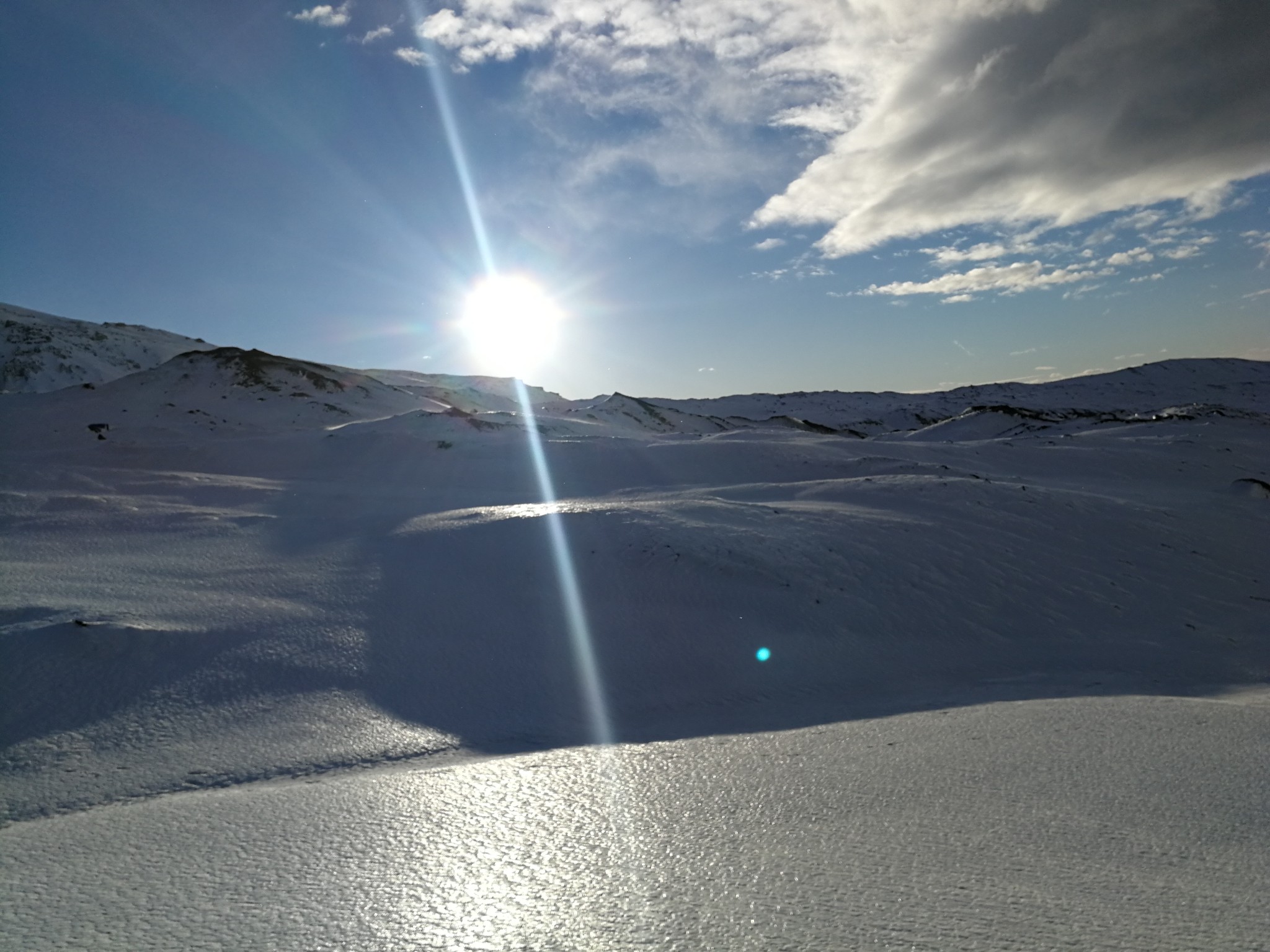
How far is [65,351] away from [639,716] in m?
51.9

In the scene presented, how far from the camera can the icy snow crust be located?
2.20 m

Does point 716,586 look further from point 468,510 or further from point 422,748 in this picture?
point 468,510

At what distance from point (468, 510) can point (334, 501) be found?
2.98 m

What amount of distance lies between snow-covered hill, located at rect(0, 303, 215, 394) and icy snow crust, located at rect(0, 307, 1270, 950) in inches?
1324

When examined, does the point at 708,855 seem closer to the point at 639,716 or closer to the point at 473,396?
the point at 639,716

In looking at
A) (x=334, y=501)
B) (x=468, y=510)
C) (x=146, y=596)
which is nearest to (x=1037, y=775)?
(x=146, y=596)

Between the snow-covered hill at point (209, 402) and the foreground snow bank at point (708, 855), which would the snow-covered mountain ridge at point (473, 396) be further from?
the foreground snow bank at point (708, 855)

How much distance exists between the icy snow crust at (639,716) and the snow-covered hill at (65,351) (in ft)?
110

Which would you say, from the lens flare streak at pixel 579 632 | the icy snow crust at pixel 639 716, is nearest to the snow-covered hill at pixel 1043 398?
the icy snow crust at pixel 639 716

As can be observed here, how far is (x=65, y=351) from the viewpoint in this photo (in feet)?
140

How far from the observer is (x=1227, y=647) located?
7145 mm

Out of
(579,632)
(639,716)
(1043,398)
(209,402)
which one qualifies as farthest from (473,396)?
(1043,398)

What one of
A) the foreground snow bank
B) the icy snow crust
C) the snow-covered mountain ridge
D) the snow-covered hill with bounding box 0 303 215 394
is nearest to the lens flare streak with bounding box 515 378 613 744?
the icy snow crust

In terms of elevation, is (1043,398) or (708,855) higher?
(1043,398)
